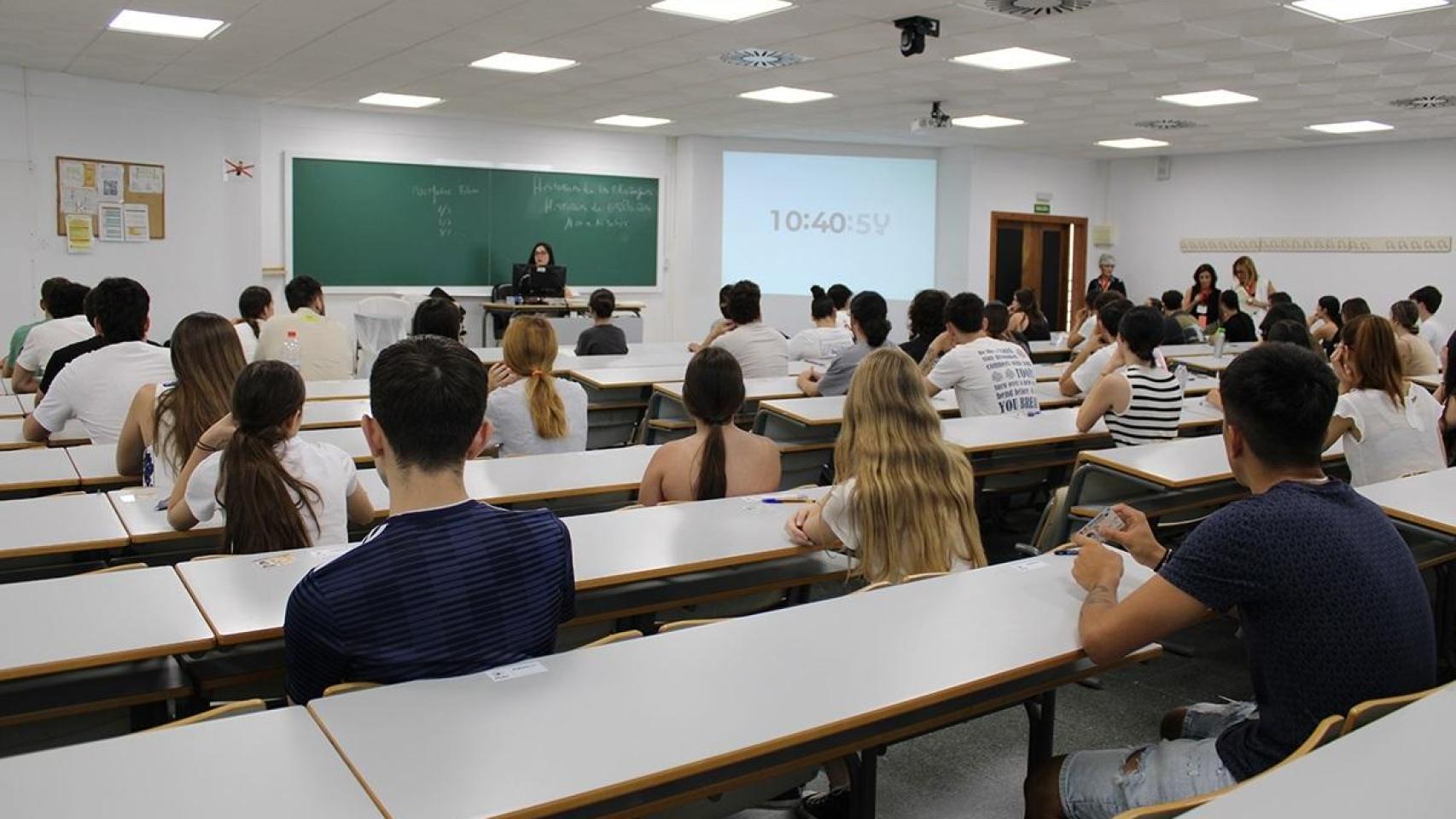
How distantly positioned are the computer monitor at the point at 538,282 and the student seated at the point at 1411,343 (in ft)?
24.6

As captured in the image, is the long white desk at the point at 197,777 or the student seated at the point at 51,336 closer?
the long white desk at the point at 197,777

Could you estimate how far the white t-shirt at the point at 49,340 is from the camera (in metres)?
Answer: 5.32

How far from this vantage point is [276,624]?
6.97ft

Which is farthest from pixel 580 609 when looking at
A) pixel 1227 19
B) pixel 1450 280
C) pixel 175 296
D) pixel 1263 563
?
pixel 1450 280

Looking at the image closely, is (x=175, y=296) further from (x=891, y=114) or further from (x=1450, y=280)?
(x=1450, y=280)

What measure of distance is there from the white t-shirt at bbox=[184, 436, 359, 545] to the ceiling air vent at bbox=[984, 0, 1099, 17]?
440cm

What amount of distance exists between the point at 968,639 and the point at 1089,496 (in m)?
2.12

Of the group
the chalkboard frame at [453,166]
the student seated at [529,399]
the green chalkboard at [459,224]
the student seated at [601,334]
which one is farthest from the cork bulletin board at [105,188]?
the student seated at [529,399]

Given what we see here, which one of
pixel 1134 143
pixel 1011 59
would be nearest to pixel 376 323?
pixel 1011 59

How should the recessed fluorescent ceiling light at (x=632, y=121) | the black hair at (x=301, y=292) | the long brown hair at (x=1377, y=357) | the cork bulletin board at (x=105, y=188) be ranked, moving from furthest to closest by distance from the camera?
1. the recessed fluorescent ceiling light at (x=632, y=121)
2. the cork bulletin board at (x=105, y=188)
3. the black hair at (x=301, y=292)
4. the long brown hair at (x=1377, y=357)

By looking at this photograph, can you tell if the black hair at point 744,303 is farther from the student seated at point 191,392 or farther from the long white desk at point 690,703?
the long white desk at point 690,703

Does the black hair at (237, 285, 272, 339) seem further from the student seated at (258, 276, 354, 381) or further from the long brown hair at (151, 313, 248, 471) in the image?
the long brown hair at (151, 313, 248, 471)

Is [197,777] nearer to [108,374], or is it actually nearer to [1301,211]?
[108,374]

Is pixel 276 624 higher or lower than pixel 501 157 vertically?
lower
